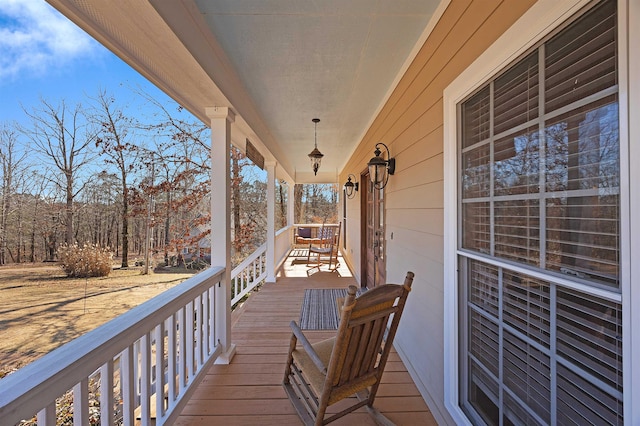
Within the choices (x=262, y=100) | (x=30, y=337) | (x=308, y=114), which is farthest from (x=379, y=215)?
(x=30, y=337)

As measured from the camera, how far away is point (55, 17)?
1.67 m

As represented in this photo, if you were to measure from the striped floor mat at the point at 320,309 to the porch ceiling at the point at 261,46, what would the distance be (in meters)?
2.35

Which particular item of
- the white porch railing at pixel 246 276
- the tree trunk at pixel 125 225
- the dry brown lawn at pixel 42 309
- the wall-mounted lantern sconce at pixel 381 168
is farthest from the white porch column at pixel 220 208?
the white porch railing at pixel 246 276

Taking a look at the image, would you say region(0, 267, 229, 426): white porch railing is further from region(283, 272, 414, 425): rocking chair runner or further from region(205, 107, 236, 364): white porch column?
region(283, 272, 414, 425): rocking chair runner

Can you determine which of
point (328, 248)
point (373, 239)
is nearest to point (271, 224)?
point (328, 248)

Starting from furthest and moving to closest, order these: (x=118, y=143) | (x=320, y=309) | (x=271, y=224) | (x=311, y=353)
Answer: (x=271, y=224) < (x=320, y=309) < (x=118, y=143) < (x=311, y=353)

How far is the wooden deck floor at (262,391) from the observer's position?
1769 mm

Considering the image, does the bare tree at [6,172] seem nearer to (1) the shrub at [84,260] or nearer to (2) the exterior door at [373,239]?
(1) the shrub at [84,260]

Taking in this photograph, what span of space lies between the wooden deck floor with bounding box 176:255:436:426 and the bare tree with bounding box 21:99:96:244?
1520 mm

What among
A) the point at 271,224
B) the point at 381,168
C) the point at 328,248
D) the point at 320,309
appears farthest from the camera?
the point at 328,248

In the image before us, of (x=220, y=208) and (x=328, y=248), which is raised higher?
(x=220, y=208)

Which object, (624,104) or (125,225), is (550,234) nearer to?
(624,104)

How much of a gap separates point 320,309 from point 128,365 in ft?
8.42

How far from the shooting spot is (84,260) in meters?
2.10
